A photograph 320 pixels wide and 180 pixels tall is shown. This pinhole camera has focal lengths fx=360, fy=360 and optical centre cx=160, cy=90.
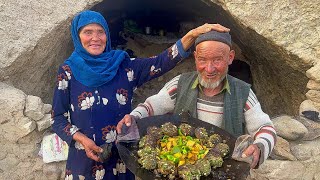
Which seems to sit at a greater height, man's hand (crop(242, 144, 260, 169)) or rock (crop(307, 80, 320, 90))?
rock (crop(307, 80, 320, 90))

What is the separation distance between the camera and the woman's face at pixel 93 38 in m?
2.23

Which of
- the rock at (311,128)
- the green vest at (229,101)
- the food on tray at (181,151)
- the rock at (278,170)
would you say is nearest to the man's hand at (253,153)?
the food on tray at (181,151)

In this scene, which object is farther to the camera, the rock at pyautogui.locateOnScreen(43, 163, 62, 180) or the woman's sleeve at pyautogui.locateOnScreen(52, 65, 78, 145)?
the rock at pyautogui.locateOnScreen(43, 163, 62, 180)

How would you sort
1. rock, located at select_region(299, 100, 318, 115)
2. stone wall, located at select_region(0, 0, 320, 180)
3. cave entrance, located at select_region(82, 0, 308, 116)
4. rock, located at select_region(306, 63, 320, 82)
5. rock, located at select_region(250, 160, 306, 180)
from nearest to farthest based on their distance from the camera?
rock, located at select_region(250, 160, 306, 180) < stone wall, located at select_region(0, 0, 320, 180) < rock, located at select_region(306, 63, 320, 82) < rock, located at select_region(299, 100, 318, 115) < cave entrance, located at select_region(82, 0, 308, 116)

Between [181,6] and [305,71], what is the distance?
268cm

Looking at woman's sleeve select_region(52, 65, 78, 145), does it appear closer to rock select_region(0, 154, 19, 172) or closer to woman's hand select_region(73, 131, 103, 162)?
woman's hand select_region(73, 131, 103, 162)

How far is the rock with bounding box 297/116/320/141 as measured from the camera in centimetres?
288

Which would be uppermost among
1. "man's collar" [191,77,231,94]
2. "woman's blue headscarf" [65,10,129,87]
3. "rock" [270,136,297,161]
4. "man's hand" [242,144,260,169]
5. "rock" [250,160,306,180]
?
"woman's blue headscarf" [65,10,129,87]

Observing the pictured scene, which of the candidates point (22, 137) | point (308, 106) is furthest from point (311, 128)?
point (22, 137)

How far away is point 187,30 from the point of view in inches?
225

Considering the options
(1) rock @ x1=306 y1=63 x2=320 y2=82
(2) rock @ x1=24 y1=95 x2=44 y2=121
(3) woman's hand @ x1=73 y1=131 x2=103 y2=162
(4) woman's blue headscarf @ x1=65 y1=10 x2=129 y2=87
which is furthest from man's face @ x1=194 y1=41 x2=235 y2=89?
(2) rock @ x1=24 y1=95 x2=44 y2=121

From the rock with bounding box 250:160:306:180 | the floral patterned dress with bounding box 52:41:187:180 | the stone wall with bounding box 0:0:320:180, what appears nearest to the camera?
the floral patterned dress with bounding box 52:41:187:180

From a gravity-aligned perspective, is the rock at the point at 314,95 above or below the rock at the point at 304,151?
above

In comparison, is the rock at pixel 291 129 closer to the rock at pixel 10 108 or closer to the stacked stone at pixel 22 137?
the stacked stone at pixel 22 137
